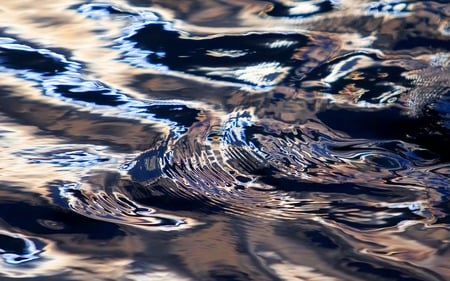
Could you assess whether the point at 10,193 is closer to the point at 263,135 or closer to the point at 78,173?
the point at 78,173

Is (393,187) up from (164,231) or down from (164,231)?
up

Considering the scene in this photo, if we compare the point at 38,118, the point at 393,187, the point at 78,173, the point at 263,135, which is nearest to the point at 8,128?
the point at 38,118

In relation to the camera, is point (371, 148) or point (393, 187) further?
point (371, 148)

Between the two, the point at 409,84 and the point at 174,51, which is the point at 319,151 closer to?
the point at 409,84

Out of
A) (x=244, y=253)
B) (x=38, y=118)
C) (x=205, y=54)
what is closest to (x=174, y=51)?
(x=205, y=54)

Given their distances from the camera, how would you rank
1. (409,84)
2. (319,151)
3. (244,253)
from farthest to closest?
(409,84), (319,151), (244,253)

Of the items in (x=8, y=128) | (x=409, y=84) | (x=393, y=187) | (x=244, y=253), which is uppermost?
(x=409, y=84)

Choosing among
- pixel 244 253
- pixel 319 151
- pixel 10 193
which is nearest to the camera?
pixel 244 253
